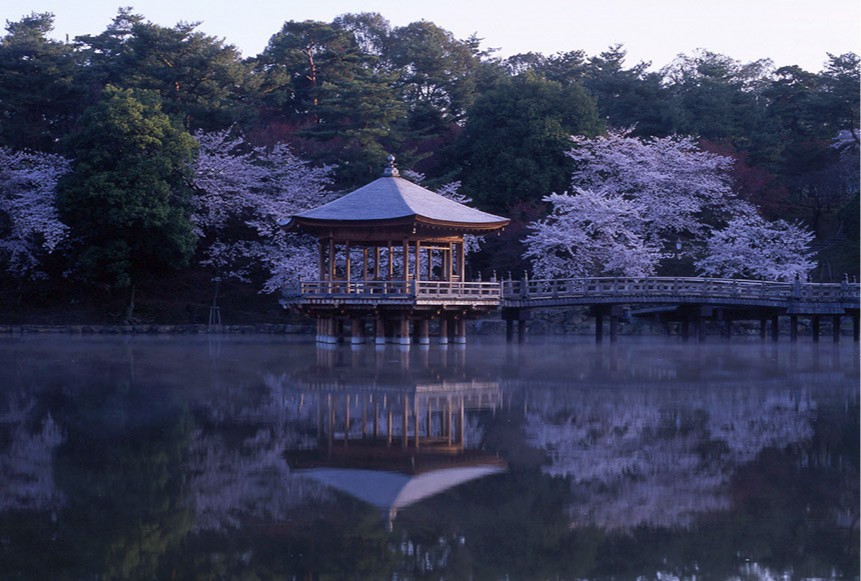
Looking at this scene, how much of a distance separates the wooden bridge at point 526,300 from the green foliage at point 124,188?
722cm

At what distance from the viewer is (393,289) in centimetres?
3209

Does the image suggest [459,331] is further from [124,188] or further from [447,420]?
[447,420]

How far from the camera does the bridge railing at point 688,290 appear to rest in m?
31.9

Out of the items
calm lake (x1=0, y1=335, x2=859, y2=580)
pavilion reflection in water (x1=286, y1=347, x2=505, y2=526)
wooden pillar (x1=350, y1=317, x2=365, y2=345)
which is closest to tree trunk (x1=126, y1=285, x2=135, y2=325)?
wooden pillar (x1=350, y1=317, x2=365, y2=345)

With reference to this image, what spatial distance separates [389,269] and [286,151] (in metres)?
13.2

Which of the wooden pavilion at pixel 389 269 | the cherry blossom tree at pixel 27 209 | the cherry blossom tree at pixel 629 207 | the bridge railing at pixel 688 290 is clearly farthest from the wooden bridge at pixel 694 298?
the cherry blossom tree at pixel 27 209

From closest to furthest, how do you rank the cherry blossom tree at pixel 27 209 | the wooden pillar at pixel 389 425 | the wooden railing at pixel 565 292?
the wooden pillar at pixel 389 425 < the wooden railing at pixel 565 292 < the cherry blossom tree at pixel 27 209

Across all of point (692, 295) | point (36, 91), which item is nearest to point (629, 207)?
point (692, 295)

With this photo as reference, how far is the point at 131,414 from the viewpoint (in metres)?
16.2

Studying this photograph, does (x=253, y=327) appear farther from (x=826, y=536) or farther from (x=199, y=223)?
(x=826, y=536)

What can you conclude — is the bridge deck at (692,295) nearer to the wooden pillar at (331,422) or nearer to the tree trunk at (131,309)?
the tree trunk at (131,309)

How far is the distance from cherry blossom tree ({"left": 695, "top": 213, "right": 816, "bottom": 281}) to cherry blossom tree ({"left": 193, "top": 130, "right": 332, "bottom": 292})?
1489cm

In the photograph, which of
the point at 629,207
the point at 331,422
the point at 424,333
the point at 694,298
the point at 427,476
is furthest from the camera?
the point at 629,207

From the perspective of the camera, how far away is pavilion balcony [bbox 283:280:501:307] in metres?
30.0
